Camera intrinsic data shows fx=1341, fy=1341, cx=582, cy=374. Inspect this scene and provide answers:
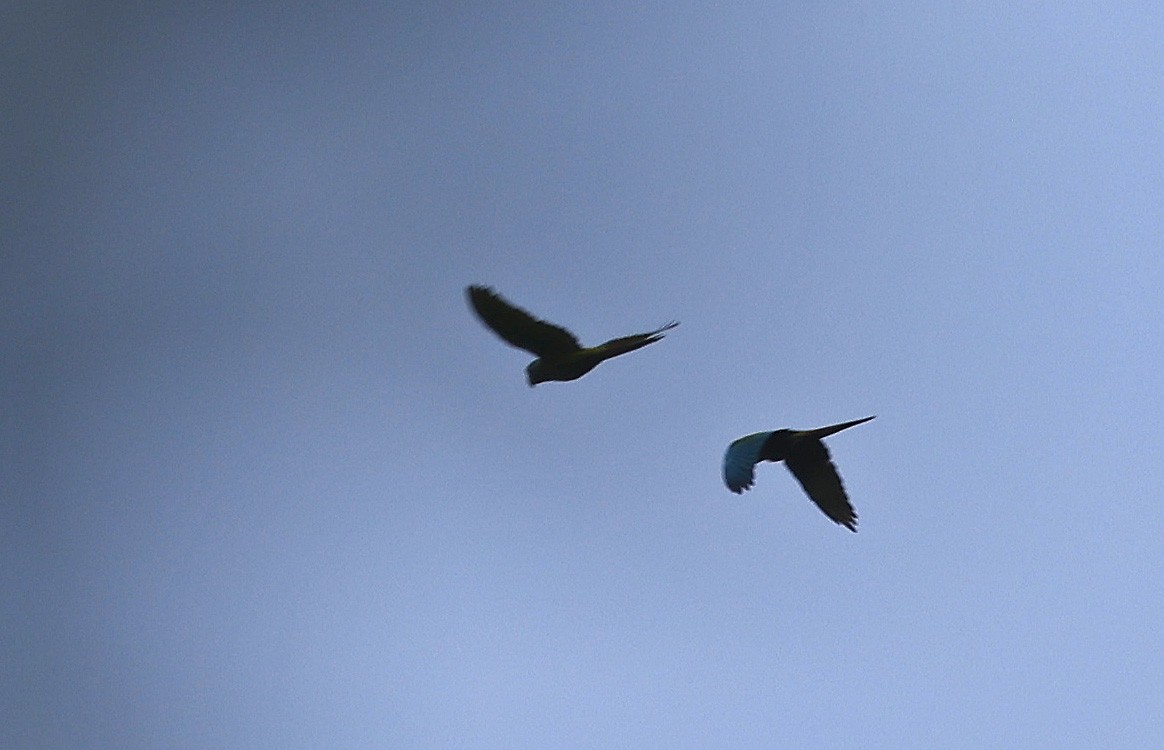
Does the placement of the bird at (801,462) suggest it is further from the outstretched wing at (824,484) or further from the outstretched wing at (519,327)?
the outstretched wing at (519,327)

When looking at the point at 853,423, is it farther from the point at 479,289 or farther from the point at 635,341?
the point at 479,289

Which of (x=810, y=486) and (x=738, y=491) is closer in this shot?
(x=738, y=491)

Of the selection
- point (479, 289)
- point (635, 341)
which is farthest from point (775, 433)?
point (479, 289)

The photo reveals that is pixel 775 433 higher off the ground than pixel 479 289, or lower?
lower

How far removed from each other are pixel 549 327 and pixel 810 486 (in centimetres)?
143

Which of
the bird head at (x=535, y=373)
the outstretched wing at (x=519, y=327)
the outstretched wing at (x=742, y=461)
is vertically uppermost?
the outstretched wing at (x=519, y=327)

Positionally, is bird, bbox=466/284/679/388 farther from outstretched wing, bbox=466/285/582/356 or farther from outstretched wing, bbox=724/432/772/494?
outstretched wing, bbox=724/432/772/494

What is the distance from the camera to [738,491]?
18.9 ft

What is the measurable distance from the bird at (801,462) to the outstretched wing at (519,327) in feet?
2.81

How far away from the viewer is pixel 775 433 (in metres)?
5.86

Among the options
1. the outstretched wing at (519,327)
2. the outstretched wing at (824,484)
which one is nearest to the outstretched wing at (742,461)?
the outstretched wing at (824,484)

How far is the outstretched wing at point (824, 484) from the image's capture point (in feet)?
20.0

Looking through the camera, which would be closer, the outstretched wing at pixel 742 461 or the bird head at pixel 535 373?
the outstretched wing at pixel 742 461

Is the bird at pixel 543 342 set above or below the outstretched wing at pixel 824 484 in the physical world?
above
